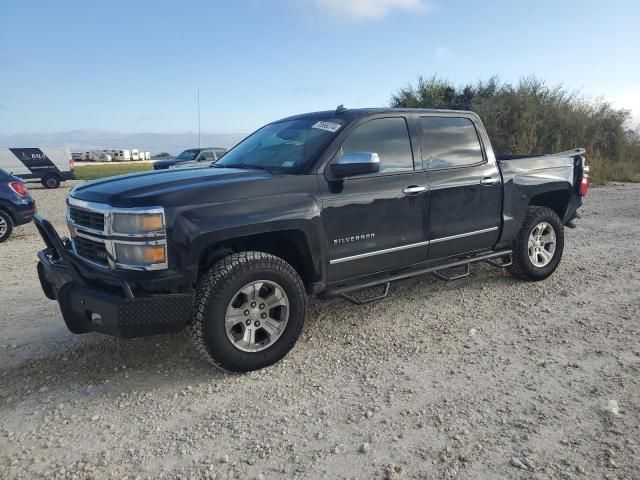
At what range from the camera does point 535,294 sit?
520 centimetres

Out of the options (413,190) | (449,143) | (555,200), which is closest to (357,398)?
(413,190)

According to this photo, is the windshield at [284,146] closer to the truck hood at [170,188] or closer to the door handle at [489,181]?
the truck hood at [170,188]

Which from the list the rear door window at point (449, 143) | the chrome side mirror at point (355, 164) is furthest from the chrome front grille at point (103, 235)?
the rear door window at point (449, 143)

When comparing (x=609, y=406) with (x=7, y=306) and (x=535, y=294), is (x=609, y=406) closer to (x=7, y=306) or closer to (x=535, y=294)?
(x=535, y=294)

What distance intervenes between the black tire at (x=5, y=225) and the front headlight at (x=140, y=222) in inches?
277

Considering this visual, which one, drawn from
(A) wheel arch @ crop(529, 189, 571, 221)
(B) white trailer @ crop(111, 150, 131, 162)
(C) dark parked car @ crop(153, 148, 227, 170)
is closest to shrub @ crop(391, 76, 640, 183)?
(C) dark parked car @ crop(153, 148, 227, 170)

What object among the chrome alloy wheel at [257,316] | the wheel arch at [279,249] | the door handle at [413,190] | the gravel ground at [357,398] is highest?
the door handle at [413,190]

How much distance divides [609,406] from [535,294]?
2.28 meters

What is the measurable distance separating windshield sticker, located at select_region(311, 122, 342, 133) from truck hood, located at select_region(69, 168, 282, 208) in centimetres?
65

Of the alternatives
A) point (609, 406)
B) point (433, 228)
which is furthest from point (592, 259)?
→ point (609, 406)

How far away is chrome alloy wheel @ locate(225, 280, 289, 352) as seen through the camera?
3.46m

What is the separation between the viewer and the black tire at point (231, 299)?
330cm

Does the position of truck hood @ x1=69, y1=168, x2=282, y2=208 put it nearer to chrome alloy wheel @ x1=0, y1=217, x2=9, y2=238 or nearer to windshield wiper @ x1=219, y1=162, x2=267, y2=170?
windshield wiper @ x1=219, y1=162, x2=267, y2=170

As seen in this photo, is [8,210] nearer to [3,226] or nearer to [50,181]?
[3,226]
